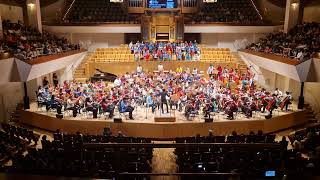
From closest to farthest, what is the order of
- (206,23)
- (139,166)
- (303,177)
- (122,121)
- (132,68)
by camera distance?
(303,177)
(139,166)
(122,121)
(132,68)
(206,23)

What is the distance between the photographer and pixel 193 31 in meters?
24.0

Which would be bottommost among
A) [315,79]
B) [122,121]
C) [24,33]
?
[122,121]

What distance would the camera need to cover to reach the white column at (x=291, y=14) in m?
20.2

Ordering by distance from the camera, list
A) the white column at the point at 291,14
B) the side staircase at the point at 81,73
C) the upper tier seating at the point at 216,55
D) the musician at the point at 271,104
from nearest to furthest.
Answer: the musician at the point at 271,104 → the white column at the point at 291,14 → the side staircase at the point at 81,73 → the upper tier seating at the point at 216,55

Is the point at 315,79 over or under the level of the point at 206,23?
under

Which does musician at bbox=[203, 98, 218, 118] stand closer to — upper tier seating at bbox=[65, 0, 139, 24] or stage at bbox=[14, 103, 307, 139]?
stage at bbox=[14, 103, 307, 139]

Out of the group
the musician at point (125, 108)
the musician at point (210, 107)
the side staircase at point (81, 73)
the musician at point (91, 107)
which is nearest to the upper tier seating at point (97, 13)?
the side staircase at point (81, 73)

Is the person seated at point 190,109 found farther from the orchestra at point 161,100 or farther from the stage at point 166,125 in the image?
the stage at point 166,125

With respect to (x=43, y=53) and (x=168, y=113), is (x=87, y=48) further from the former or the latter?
(x=168, y=113)

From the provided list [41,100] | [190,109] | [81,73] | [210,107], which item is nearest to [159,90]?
[190,109]

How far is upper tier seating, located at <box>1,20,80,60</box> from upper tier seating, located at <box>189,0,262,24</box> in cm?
1015

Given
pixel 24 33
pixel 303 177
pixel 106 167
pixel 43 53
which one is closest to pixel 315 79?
pixel 106 167

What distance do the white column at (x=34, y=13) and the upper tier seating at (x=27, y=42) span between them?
67cm

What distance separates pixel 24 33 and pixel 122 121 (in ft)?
32.4
